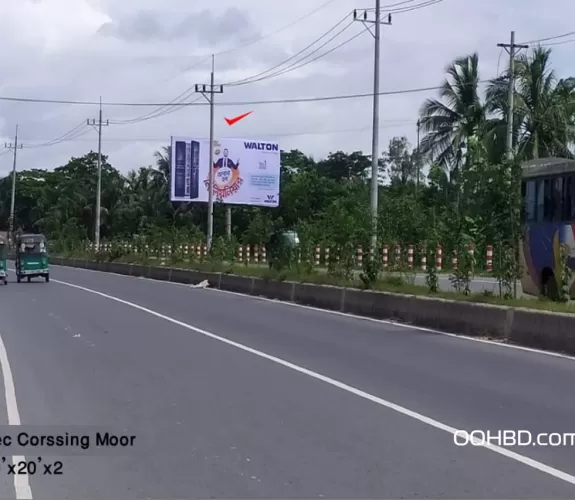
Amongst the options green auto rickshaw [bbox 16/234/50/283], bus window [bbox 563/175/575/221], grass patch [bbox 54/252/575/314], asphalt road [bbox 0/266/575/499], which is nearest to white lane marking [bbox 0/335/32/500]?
asphalt road [bbox 0/266/575/499]

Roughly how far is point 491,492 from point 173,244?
137 feet

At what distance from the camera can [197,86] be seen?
51.5m

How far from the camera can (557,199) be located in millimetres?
21734

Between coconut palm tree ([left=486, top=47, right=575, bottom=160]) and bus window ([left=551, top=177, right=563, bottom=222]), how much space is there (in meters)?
23.0

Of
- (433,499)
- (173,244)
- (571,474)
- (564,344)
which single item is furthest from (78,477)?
(173,244)

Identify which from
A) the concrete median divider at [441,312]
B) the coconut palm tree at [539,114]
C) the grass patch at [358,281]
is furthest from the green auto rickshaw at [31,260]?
the coconut palm tree at [539,114]

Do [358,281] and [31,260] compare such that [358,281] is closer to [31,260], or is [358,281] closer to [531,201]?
[531,201]

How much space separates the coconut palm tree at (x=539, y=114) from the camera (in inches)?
1784

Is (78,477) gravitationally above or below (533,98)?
below

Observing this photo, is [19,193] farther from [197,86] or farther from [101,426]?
[101,426]

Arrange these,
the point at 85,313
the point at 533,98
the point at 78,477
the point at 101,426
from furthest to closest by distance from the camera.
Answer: the point at 533,98 < the point at 85,313 < the point at 101,426 < the point at 78,477

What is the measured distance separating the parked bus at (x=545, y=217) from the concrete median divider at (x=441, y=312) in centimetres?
324

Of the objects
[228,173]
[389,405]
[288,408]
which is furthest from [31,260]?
[389,405]

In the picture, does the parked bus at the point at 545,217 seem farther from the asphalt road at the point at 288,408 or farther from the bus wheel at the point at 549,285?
the asphalt road at the point at 288,408
